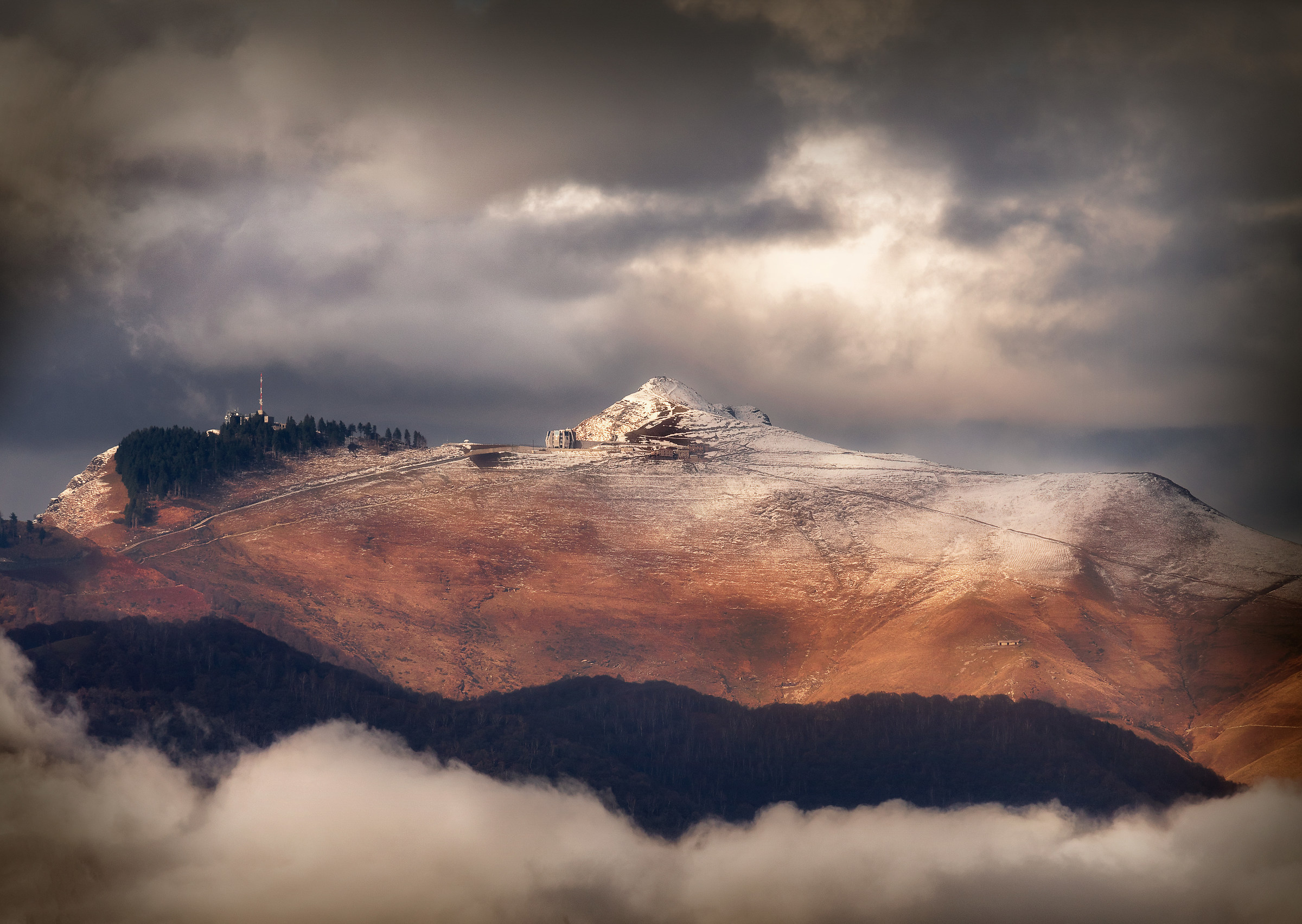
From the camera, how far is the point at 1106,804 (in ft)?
626

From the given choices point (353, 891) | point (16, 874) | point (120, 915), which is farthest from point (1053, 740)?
point (16, 874)

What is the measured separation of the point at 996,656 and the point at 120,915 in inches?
5372

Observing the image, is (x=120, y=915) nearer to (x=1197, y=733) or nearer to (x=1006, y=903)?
(x=1006, y=903)

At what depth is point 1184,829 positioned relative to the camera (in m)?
184

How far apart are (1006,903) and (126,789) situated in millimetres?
135439

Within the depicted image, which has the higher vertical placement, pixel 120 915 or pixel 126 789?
pixel 126 789

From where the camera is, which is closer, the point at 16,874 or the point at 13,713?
the point at 16,874

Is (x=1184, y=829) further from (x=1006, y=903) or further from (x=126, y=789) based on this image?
(x=126, y=789)

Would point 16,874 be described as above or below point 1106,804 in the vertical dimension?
below

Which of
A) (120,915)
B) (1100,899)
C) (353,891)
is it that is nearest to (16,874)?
(120,915)

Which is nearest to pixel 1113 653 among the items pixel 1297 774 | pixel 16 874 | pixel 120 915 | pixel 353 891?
pixel 1297 774

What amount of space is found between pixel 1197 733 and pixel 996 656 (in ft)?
102

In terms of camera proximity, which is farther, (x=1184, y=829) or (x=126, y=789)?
(x=126, y=789)

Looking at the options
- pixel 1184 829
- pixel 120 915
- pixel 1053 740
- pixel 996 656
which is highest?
pixel 996 656
